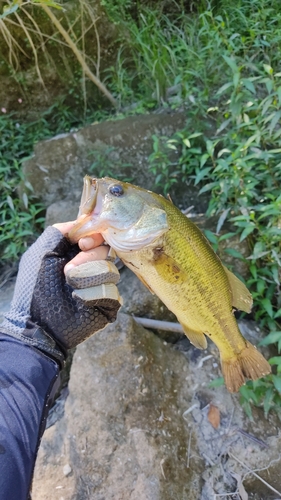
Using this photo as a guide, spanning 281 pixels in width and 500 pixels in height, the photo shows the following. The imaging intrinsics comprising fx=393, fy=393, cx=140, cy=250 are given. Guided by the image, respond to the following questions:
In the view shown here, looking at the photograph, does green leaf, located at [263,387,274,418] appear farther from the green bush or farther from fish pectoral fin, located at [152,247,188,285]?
fish pectoral fin, located at [152,247,188,285]

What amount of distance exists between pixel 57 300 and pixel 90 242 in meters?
0.35

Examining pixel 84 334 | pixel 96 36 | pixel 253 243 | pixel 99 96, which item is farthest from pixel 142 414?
pixel 96 36

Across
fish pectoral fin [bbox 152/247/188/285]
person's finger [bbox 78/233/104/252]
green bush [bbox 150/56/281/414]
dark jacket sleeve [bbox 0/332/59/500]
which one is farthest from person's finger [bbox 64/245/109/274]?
green bush [bbox 150/56/281/414]

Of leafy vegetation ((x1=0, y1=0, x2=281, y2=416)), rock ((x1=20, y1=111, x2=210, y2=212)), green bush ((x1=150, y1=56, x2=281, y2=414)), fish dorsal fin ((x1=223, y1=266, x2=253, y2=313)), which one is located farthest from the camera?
rock ((x1=20, y1=111, x2=210, y2=212))

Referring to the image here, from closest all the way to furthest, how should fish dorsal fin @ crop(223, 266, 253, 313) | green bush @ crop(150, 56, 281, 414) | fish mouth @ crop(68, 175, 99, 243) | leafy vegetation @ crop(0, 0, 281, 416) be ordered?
1. fish mouth @ crop(68, 175, 99, 243)
2. fish dorsal fin @ crop(223, 266, 253, 313)
3. green bush @ crop(150, 56, 281, 414)
4. leafy vegetation @ crop(0, 0, 281, 416)

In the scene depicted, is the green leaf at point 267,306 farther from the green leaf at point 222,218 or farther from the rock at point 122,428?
the rock at point 122,428

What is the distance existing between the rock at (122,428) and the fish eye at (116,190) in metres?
1.35

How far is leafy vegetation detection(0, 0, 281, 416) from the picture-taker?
3020 mm

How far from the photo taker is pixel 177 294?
206 centimetres

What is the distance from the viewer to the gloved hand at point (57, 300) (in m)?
1.87

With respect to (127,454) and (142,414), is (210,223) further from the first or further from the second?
(127,454)

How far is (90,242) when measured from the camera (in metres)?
1.95

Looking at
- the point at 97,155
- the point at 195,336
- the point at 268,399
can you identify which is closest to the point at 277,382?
the point at 268,399

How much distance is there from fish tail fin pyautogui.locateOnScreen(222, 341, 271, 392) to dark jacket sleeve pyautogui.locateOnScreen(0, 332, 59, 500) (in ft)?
3.38
